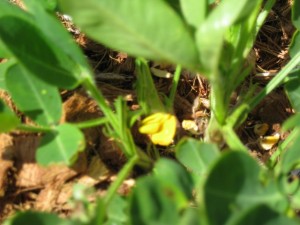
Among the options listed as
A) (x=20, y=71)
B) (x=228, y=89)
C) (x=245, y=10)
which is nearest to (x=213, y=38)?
(x=245, y=10)

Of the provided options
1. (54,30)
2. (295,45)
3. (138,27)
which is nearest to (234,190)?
(138,27)

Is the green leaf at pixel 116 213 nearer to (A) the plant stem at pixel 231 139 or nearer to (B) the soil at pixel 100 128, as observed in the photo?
(B) the soil at pixel 100 128

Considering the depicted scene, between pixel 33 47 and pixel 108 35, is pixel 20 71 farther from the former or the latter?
pixel 108 35

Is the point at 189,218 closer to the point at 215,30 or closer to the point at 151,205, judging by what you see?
the point at 151,205

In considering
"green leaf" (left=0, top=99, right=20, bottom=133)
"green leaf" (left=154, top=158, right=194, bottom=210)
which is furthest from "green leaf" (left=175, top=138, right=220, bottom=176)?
"green leaf" (left=0, top=99, right=20, bottom=133)

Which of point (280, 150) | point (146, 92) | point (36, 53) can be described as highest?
Answer: point (36, 53)

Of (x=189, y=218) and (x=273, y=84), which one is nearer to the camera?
(x=189, y=218)
